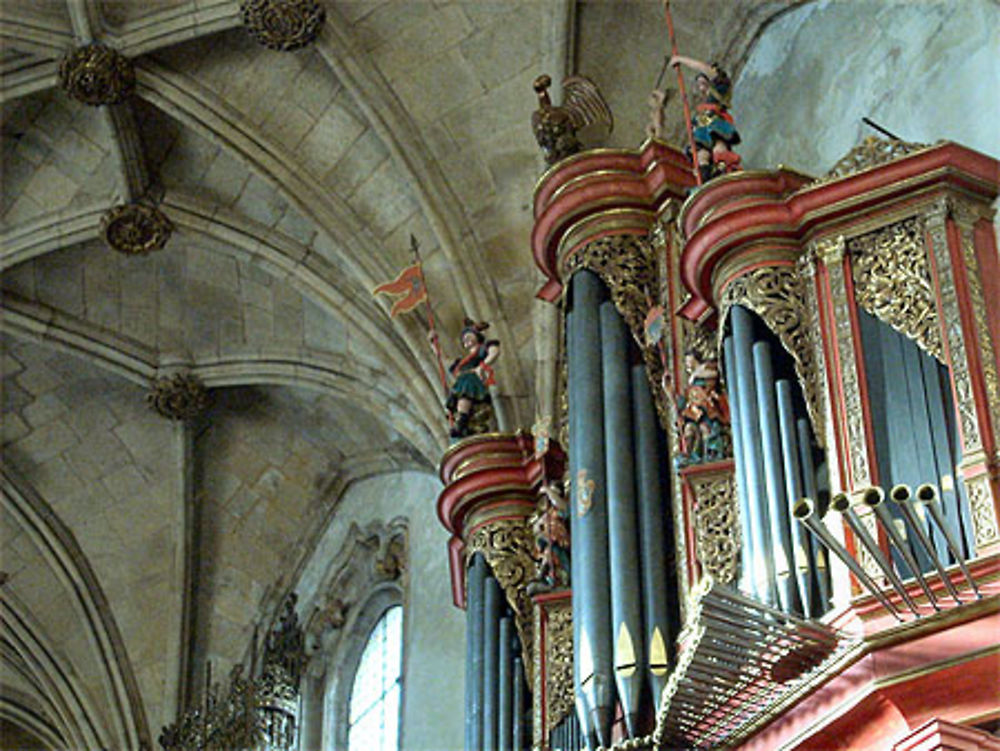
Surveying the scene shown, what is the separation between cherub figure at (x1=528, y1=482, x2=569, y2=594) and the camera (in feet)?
39.2

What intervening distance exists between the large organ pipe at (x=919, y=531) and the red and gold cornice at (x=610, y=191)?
4149mm

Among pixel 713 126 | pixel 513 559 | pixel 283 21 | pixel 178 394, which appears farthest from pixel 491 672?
pixel 178 394

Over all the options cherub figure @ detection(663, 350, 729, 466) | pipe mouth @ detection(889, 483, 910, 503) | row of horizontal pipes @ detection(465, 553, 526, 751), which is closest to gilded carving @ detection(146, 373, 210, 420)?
row of horizontal pipes @ detection(465, 553, 526, 751)

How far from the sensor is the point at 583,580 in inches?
420

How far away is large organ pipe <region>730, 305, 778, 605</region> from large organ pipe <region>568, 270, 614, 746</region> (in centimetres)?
134

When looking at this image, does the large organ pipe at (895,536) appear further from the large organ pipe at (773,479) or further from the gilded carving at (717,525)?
the gilded carving at (717,525)

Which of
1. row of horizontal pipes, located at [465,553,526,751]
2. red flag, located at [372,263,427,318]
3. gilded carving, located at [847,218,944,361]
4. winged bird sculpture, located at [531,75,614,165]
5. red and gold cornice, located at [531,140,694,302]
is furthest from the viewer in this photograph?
red flag, located at [372,263,427,318]

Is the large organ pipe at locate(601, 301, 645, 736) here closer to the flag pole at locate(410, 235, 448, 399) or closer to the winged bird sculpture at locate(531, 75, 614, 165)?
the winged bird sculpture at locate(531, 75, 614, 165)

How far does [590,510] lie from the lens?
10.9m

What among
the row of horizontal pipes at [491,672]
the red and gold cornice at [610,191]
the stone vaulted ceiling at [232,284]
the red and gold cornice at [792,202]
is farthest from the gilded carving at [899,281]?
the stone vaulted ceiling at [232,284]

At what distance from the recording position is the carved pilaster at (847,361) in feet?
29.8

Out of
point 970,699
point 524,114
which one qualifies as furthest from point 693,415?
point 524,114

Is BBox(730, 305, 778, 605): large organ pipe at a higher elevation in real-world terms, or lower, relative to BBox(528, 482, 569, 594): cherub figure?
lower

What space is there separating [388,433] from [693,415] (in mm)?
7280
